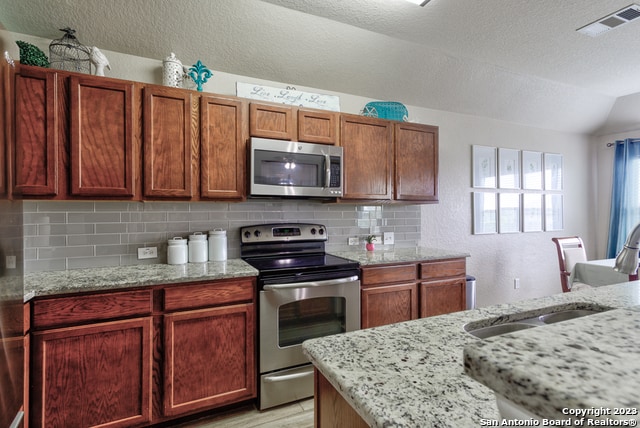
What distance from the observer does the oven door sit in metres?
2.01

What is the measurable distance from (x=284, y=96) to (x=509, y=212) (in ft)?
10.5

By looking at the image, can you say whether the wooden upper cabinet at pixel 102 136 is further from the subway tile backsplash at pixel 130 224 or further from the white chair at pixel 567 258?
the white chair at pixel 567 258

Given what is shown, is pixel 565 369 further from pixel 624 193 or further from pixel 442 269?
pixel 624 193

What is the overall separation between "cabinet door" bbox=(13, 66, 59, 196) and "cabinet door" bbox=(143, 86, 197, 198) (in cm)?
47

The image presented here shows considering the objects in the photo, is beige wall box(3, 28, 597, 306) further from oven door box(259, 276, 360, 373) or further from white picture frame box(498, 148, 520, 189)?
oven door box(259, 276, 360, 373)

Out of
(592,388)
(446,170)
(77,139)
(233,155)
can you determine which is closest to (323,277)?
(233,155)

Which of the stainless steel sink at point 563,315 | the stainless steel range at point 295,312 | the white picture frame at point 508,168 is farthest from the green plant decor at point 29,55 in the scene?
the white picture frame at point 508,168

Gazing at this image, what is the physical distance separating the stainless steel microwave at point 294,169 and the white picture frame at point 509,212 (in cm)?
253

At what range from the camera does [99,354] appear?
64.5 inches

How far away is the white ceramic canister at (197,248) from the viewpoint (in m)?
2.25

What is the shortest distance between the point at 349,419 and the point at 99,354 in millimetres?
1572

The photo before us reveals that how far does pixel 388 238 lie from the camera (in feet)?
10.5

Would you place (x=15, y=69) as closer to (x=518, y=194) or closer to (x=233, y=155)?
(x=233, y=155)

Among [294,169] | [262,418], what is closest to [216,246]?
[294,169]
